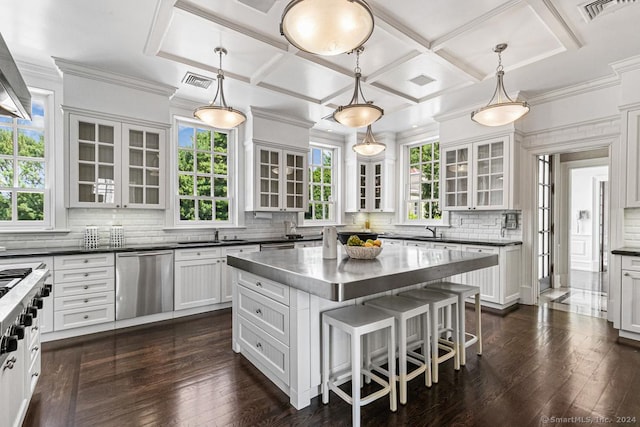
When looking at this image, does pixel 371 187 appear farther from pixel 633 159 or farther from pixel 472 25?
pixel 472 25

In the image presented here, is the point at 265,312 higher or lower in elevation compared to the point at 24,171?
lower

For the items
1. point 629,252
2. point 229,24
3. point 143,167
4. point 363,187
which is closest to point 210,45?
point 229,24

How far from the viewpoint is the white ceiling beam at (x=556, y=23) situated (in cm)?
262

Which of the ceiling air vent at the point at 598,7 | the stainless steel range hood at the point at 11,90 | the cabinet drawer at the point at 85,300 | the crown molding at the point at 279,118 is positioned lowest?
the cabinet drawer at the point at 85,300

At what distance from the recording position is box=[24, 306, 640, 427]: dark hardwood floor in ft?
7.01

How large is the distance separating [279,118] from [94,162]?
8.98ft

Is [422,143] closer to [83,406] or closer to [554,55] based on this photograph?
[554,55]

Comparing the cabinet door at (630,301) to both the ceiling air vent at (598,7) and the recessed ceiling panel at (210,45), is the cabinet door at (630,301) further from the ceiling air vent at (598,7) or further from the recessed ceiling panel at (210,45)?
the recessed ceiling panel at (210,45)

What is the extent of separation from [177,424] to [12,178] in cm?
365

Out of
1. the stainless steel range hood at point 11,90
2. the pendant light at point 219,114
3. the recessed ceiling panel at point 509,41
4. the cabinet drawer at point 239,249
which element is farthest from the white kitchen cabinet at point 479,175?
the stainless steel range hood at point 11,90

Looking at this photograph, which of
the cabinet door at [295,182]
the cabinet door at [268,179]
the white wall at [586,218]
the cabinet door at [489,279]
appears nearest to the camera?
the cabinet door at [489,279]

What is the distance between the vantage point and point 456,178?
5.36 m

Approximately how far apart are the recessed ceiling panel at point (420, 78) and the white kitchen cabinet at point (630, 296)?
275cm

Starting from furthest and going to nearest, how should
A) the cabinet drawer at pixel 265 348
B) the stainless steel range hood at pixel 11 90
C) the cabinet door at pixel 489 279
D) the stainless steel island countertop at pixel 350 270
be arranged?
the cabinet door at pixel 489 279
the cabinet drawer at pixel 265 348
the stainless steel island countertop at pixel 350 270
the stainless steel range hood at pixel 11 90
